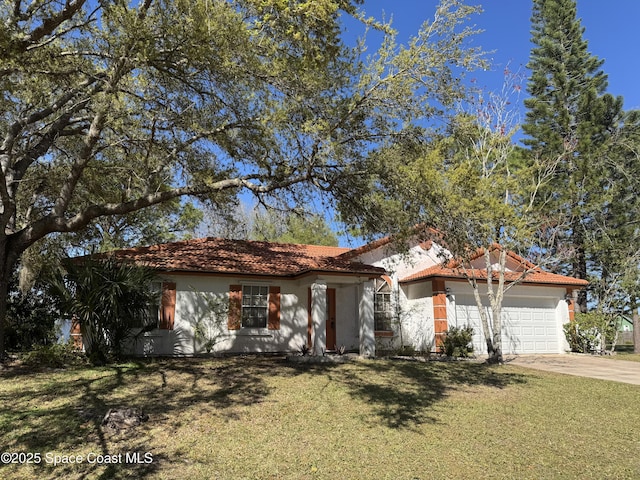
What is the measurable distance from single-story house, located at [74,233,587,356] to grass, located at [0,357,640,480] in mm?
3159

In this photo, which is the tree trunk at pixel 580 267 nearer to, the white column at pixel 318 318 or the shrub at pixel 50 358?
the white column at pixel 318 318

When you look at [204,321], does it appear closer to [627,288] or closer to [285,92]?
[285,92]

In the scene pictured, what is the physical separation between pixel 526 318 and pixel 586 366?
4196 millimetres

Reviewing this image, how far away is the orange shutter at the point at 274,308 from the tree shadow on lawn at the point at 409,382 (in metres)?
3.42

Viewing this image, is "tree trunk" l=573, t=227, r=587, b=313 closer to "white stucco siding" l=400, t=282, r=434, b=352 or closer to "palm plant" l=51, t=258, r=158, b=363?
"white stucco siding" l=400, t=282, r=434, b=352

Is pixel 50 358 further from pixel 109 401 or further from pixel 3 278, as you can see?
pixel 109 401

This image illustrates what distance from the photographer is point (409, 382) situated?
1038cm

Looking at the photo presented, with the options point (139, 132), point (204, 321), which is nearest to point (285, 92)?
point (139, 132)

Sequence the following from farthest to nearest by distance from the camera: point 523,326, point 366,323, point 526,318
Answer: point 526,318 < point 523,326 < point 366,323

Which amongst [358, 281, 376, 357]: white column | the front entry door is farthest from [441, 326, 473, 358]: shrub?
the front entry door

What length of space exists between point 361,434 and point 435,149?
17.6ft

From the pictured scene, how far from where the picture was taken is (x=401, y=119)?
859cm

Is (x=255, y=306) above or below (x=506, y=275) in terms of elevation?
below

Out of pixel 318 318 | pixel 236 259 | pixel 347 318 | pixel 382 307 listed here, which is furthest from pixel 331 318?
pixel 236 259
